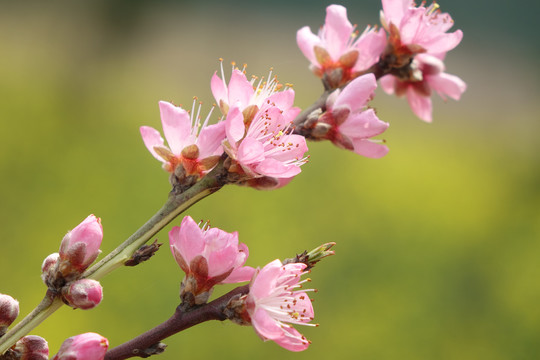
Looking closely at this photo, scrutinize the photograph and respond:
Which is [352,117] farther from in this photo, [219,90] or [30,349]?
[30,349]

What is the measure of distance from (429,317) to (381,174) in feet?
1.49

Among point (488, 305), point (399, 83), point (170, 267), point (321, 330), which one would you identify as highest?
point (399, 83)

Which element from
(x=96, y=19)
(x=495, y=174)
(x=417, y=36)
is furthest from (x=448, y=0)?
(x=417, y=36)

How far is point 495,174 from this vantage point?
1814mm

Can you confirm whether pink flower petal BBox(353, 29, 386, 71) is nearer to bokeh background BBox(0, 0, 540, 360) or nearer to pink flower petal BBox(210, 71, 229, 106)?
pink flower petal BBox(210, 71, 229, 106)

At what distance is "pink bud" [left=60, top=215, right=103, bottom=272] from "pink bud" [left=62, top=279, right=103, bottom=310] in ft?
0.05

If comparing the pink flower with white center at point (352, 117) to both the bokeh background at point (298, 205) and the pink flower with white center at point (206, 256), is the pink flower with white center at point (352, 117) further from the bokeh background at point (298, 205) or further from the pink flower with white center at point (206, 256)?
the bokeh background at point (298, 205)

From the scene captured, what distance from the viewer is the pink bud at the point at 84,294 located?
0.34 meters

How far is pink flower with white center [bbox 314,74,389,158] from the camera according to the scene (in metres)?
0.43

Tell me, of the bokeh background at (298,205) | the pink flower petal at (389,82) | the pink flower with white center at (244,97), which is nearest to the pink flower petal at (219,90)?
the pink flower with white center at (244,97)

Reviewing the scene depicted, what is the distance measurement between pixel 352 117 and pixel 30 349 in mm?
255

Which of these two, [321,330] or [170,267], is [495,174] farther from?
[170,267]

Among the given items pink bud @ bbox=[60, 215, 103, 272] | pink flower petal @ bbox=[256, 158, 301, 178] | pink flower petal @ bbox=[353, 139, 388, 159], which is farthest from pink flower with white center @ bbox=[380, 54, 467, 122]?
pink bud @ bbox=[60, 215, 103, 272]

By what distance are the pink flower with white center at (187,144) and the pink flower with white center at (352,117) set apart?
0.28 feet
